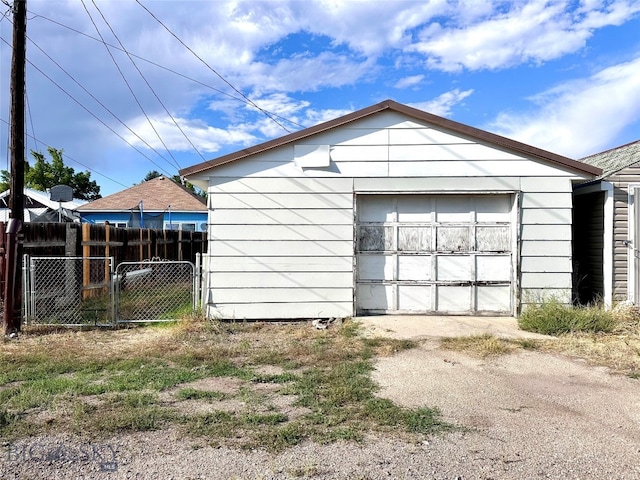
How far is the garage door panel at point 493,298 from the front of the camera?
8.16 m

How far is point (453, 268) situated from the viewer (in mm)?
8172

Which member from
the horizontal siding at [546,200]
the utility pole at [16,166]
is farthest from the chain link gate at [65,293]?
the horizontal siding at [546,200]

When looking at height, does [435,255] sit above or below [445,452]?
above

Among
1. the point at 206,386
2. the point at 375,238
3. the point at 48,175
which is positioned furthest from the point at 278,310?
the point at 48,175

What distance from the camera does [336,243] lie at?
806cm

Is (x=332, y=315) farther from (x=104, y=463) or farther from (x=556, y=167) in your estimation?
(x=104, y=463)

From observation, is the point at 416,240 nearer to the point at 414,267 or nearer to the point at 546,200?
the point at 414,267

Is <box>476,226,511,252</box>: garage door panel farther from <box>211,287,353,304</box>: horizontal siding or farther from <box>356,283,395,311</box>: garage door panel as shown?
<box>211,287,353,304</box>: horizontal siding

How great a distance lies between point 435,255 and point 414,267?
0.40 meters

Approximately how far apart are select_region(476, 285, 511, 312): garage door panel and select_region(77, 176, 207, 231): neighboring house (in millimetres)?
17068

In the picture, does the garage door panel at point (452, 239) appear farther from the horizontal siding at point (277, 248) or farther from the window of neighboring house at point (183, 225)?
the window of neighboring house at point (183, 225)

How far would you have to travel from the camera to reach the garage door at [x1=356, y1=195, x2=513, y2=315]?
816cm

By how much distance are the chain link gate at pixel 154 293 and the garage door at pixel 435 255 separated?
117 inches

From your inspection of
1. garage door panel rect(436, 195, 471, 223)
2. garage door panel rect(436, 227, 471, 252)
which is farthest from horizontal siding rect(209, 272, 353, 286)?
garage door panel rect(436, 195, 471, 223)
